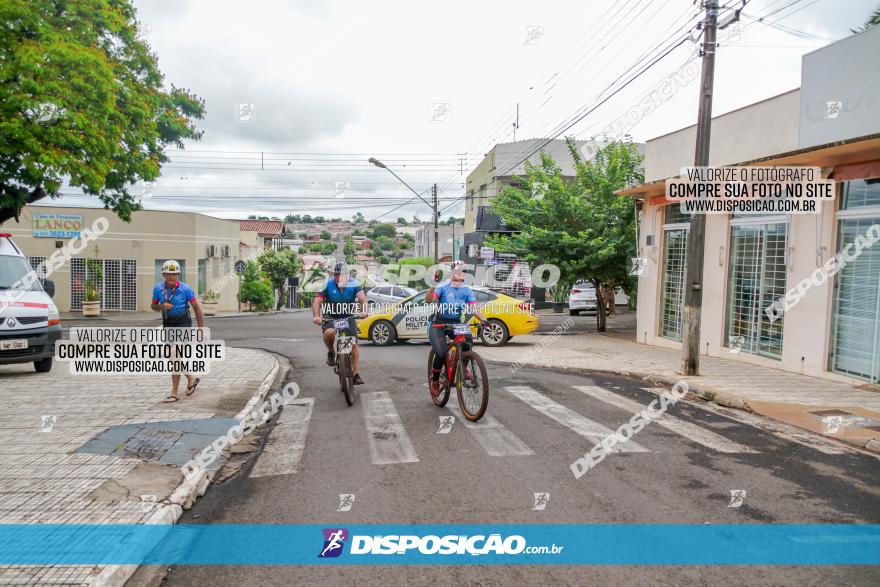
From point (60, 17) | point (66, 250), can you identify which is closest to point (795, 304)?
point (60, 17)

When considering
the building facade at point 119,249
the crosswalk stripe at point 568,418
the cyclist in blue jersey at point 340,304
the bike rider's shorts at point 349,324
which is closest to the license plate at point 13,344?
the cyclist in blue jersey at point 340,304

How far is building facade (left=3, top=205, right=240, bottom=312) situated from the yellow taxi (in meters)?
21.7

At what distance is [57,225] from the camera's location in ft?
105

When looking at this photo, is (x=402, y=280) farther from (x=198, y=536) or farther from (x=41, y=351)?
(x=198, y=536)

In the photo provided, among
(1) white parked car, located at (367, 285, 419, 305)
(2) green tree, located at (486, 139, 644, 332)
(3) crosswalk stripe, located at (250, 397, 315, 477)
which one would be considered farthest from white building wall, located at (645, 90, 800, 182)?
(1) white parked car, located at (367, 285, 419, 305)

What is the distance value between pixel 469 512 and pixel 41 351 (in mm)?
9414

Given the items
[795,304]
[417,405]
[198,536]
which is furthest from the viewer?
[795,304]

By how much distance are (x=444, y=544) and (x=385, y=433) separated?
2.95 m

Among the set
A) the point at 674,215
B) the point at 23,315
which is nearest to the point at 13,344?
the point at 23,315

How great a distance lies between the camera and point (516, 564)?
3.91m

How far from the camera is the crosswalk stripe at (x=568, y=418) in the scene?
21.7ft

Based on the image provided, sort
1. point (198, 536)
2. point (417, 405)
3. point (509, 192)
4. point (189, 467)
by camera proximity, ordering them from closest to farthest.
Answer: point (198, 536) < point (189, 467) < point (417, 405) < point (509, 192)

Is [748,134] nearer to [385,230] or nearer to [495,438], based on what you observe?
[495,438]

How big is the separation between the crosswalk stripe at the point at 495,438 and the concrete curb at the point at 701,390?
3.80 m
